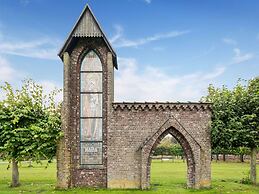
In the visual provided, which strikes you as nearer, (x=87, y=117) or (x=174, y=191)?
(x=174, y=191)

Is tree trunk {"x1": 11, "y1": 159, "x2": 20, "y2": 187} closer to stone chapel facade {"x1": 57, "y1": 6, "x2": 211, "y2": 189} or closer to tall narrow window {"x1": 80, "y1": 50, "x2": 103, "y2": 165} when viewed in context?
stone chapel facade {"x1": 57, "y1": 6, "x2": 211, "y2": 189}

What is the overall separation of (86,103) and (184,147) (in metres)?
6.69

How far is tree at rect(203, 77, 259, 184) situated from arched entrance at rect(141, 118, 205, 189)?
1.73 m

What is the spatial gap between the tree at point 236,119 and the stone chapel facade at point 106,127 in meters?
1.00

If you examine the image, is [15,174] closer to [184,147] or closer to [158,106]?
[158,106]

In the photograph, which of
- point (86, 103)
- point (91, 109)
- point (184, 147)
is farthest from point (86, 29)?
point (184, 147)

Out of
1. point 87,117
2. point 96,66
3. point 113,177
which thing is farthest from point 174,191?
point 96,66

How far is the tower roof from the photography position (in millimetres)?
23422

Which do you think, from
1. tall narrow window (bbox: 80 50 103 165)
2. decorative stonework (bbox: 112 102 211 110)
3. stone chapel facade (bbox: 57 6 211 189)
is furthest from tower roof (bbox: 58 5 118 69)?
decorative stonework (bbox: 112 102 211 110)

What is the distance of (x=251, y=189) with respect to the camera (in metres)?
22.7

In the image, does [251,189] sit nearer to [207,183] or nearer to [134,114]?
[207,183]

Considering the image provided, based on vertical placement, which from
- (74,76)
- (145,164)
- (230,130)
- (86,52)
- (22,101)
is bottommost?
(145,164)

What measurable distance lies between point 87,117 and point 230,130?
29.6 ft

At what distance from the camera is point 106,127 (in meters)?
23.7
